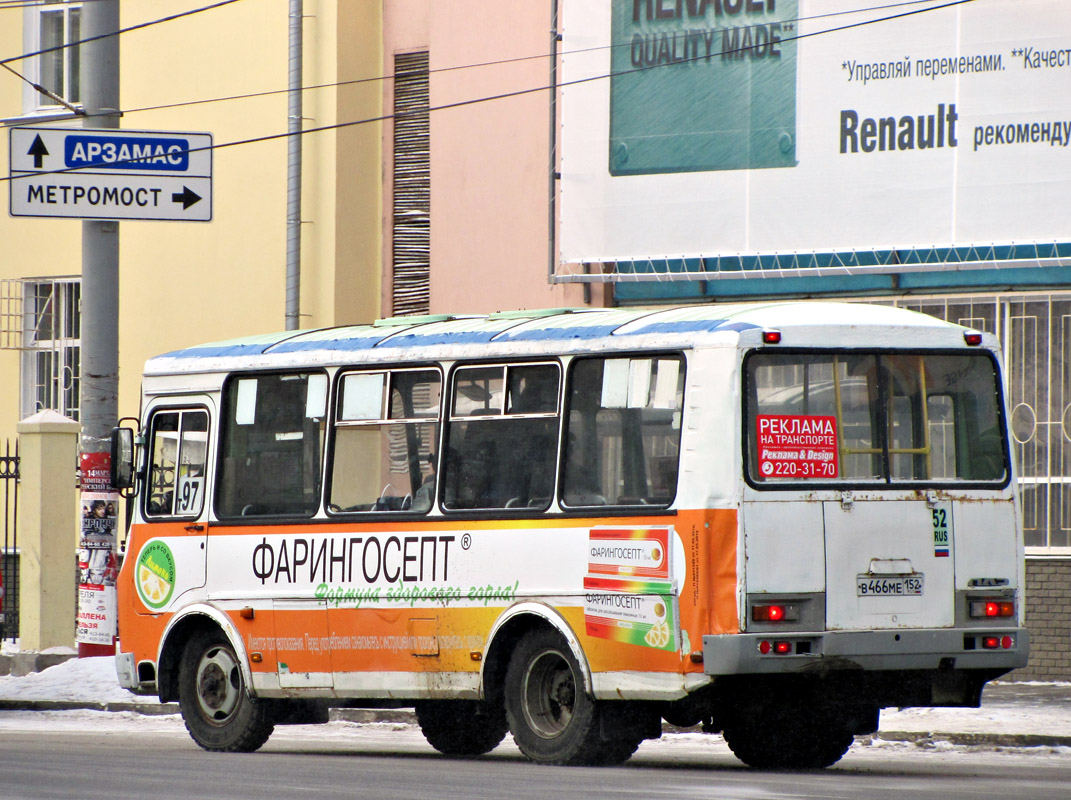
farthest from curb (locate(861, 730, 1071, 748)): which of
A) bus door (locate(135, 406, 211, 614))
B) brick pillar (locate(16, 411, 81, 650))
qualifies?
brick pillar (locate(16, 411, 81, 650))

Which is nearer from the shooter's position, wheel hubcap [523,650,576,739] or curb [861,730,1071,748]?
wheel hubcap [523,650,576,739]

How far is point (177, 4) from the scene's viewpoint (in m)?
24.4

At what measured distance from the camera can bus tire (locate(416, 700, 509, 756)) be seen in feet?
45.5

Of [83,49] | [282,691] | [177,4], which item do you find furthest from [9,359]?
[282,691]

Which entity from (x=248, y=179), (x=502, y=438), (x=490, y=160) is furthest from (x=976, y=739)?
(x=248, y=179)

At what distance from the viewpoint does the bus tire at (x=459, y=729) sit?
1386 centimetres

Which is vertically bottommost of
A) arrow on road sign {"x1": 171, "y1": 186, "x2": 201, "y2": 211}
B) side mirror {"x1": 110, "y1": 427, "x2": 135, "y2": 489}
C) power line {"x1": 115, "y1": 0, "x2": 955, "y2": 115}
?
side mirror {"x1": 110, "y1": 427, "x2": 135, "y2": 489}

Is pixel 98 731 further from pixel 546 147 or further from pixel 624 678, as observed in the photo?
pixel 546 147

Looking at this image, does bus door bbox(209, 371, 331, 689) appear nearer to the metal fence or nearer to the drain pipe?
the metal fence

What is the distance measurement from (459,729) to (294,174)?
10.3 m

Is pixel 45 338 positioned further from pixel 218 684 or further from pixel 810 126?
pixel 218 684

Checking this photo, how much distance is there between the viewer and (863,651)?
37.2ft

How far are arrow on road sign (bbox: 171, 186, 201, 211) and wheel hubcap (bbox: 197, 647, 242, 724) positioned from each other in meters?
4.64

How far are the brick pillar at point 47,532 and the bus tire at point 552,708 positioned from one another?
9.58 meters
